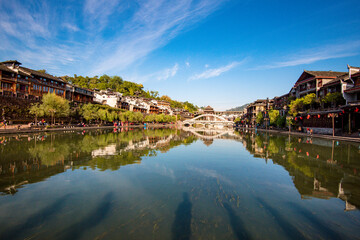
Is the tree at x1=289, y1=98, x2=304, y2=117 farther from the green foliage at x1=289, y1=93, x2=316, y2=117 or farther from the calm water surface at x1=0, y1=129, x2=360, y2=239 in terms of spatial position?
the calm water surface at x1=0, y1=129, x2=360, y2=239

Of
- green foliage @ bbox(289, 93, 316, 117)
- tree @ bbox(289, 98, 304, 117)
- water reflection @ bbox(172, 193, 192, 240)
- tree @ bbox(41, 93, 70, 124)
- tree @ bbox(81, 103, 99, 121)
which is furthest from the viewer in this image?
tree @ bbox(81, 103, 99, 121)

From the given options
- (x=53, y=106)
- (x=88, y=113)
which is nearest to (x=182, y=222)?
(x=53, y=106)

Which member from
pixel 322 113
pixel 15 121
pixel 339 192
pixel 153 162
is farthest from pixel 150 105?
pixel 339 192

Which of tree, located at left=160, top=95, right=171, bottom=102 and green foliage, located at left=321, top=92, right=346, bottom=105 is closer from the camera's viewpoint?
green foliage, located at left=321, top=92, right=346, bottom=105

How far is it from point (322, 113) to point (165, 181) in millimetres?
43775

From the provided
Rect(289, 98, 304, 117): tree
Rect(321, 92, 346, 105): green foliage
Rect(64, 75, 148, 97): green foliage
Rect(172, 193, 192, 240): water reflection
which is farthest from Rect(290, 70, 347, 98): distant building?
Rect(64, 75, 148, 97): green foliage

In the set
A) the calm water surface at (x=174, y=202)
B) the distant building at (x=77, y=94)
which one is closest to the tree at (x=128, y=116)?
the distant building at (x=77, y=94)

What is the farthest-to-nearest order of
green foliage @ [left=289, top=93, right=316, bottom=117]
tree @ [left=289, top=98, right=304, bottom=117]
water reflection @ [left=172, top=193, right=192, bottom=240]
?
tree @ [left=289, top=98, right=304, bottom=117] → green foliage @ [left=289, top=93, right=316, bottom=117] → water reflection @ [left=172, top=193, right=192, bottom=240]

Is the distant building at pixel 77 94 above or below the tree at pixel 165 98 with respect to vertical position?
below

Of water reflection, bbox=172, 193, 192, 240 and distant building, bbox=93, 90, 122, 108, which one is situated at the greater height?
distant building, bbox=93, 90, 122, 108

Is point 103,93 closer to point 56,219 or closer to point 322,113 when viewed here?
point 322,113

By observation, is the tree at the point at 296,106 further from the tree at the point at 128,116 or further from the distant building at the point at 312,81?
the tree at the point at 128,116

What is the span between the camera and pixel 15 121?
38.8 metres

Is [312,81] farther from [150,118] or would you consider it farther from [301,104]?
[150,118]
